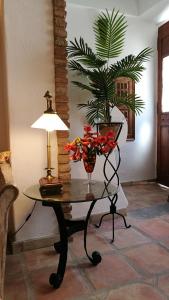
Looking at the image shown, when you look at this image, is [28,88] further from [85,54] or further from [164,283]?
[164,283]

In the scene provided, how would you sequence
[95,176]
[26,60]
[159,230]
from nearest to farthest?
[26,60], [159,230], [95,176]

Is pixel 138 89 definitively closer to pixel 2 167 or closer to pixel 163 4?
pixel 163 4

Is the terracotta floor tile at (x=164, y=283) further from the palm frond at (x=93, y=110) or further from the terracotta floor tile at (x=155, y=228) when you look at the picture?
the palm frond at (x=93, y=110)

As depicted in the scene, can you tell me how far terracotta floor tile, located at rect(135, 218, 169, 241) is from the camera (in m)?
2.57

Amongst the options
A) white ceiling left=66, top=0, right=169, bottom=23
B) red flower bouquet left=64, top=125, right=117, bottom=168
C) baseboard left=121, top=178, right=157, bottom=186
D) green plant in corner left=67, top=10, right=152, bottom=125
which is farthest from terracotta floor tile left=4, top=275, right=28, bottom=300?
white ceiling left=66, top=0, right=169, bottom=23

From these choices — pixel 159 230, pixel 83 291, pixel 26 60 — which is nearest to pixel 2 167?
pixel 26 60

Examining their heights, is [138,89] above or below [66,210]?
above

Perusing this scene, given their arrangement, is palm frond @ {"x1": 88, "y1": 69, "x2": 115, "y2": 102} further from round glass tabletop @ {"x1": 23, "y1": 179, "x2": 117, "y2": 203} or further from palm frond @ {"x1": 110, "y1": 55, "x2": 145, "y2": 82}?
round glass tabletop @ {"x1": 23, "y1": 179, "x2": 117, "y2": 203}

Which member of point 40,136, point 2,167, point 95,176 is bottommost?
point 95,176

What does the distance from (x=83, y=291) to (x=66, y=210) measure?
802mm

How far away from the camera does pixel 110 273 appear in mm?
1928

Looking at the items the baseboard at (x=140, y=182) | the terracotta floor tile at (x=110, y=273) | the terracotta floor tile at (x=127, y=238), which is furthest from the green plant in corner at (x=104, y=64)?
the baseboard at (x=140, y=182)

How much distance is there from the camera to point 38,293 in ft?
5.64

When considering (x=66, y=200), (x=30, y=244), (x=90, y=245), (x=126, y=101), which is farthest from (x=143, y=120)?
(x=66, y=200)
